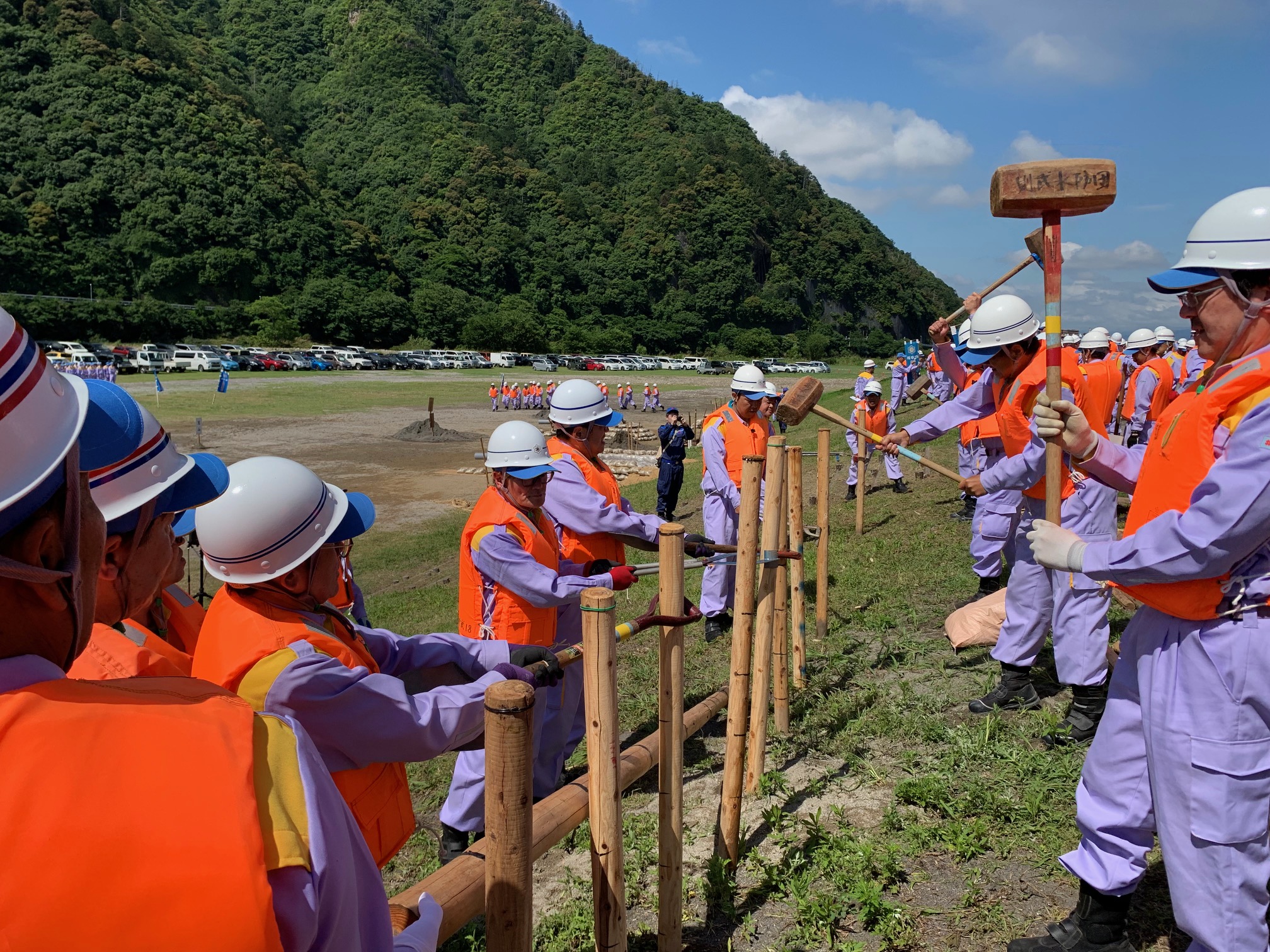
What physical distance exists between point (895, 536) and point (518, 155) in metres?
120

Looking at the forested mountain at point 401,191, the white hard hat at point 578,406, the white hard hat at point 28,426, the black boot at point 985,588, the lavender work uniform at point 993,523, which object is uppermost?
the forested mountain at point 401,191

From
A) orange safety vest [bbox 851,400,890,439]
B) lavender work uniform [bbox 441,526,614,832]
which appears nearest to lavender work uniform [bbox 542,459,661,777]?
lavender work uniform [bbox 441,526,614,832]

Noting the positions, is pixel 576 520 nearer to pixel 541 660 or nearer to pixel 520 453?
pixel 520 453

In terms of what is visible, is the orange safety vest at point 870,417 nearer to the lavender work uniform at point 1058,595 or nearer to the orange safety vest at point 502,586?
the lavender work uniform at point 1058,595

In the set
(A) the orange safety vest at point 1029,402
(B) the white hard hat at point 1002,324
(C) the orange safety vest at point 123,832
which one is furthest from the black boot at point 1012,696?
(C) the orange safety vest at point 123,832

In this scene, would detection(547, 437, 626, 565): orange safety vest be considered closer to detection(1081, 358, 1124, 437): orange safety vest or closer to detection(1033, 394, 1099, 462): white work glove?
detection(1033, 394, 1099, 462): white work glove

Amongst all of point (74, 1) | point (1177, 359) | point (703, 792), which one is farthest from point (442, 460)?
point (74, 1)

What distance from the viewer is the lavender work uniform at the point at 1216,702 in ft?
7.52

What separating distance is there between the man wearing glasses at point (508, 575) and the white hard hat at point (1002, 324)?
2683 millimetres

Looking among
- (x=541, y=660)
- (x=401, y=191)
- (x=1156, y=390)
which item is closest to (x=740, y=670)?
(x=541, y=660)

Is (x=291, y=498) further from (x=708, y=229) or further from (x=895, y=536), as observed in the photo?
(x=708, y=229)

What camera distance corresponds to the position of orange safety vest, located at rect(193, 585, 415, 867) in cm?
228

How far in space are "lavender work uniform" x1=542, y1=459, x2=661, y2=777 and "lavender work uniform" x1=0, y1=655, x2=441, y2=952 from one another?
3.57 metres

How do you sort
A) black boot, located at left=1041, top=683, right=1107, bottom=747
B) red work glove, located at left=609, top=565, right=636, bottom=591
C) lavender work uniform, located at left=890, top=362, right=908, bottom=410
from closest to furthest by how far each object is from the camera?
red work glove, located at left=609, top=565, right=636, bottom=591 → black boot, located at left=1041, top=683, right=1107, bottom=747 → lavender work uniform, located at left=890, top=362, right=908, bottom=410
